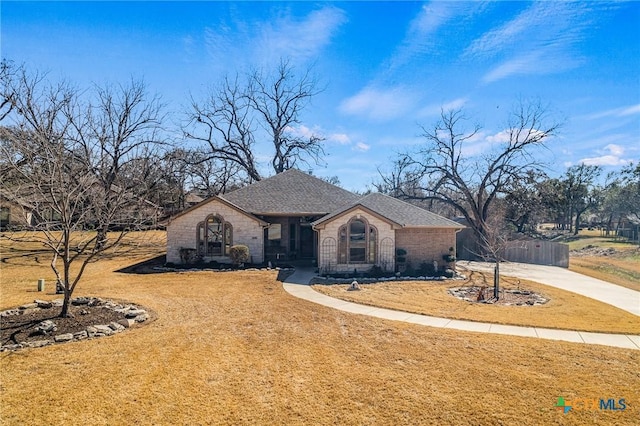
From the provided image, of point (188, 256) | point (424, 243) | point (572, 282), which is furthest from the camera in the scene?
point (188, 256)

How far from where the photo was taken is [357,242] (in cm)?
1928

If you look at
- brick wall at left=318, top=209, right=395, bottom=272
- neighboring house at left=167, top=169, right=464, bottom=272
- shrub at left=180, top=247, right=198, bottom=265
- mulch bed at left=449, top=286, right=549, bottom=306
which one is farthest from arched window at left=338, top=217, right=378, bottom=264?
shrub at left=180, top=247, right=198, bottom=265

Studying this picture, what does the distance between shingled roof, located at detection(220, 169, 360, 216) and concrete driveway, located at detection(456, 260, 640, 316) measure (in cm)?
962

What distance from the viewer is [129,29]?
1399 centimetres

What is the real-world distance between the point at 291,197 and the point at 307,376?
17.9 metres

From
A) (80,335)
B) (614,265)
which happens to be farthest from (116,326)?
(614,265)

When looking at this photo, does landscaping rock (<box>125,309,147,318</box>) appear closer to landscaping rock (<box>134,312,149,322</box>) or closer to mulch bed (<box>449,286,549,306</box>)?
landscaping rock (<box>134,312,149,322</box>)

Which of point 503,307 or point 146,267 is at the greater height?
point 146,267

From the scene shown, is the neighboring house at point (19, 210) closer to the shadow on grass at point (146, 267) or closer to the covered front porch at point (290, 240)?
the shadow on grass at point (146, 267)

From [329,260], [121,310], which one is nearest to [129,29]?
[121,310]

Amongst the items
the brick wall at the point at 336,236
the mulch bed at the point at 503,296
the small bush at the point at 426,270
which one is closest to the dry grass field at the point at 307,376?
the mulch bed at the point at 503,296

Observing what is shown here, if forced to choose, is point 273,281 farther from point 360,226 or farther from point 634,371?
point 634,371

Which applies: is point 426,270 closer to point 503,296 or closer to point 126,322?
point 503,296

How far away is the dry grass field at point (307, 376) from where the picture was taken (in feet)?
18.6
